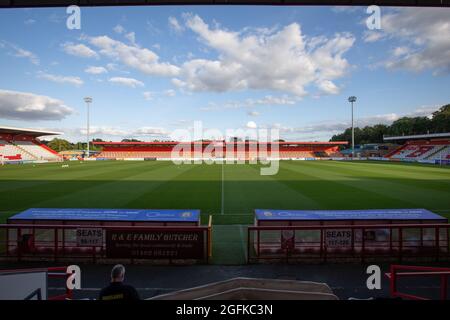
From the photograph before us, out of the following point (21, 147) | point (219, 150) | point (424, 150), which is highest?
point (219, 150)

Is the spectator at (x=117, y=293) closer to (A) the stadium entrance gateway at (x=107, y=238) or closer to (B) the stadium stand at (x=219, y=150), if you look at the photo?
(A) the stadium entrance gateway at (x=107, y=238)

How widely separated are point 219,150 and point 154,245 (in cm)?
7977

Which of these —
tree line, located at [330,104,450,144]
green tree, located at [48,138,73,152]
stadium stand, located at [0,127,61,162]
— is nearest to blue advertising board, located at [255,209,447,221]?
stadium stand, located at [0,127,61,162]

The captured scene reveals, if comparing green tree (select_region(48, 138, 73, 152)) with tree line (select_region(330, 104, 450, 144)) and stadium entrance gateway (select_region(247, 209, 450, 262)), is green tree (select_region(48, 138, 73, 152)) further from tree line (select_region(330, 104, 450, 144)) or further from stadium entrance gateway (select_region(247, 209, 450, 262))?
stadium entrance gateway (select_region(247, 209, 450, 262))

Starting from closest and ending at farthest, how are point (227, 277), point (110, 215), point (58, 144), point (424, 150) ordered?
point (227, 277)
point (110, 215)
point (424, 150)
point (58, 144)

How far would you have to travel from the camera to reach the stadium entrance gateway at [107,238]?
9.10 m

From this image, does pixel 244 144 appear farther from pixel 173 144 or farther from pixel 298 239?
pixel 298 239

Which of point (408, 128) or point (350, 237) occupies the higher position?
point (408, 128)

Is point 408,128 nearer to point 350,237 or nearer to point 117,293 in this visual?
point 350,237

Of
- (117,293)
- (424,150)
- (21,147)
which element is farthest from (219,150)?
(117,293)

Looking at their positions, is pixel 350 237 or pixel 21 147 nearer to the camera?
pixel 350 237

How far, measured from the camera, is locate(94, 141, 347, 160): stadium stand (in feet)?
278

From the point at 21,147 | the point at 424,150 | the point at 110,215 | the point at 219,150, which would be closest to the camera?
the point at 110,215

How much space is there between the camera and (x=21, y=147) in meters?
68.1
